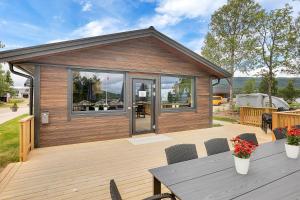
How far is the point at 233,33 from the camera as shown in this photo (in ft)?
42.8

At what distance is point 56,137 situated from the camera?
206 inches

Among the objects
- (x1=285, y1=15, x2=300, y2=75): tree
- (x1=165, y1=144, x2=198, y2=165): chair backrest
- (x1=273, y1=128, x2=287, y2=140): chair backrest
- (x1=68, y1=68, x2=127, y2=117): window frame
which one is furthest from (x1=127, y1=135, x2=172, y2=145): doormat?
(x1=285, y1=15, x2=300, y2=75): tree

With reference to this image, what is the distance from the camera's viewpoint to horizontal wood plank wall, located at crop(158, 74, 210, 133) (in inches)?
278

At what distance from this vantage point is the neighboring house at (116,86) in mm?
5038

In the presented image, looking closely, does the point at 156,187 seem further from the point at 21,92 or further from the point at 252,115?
the point at 21,92

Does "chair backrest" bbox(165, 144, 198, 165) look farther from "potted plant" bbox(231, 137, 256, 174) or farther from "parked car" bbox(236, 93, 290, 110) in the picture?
"parked car" bbox(236, 93, 290, 110)

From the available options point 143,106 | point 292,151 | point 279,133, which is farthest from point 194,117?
point 292,151

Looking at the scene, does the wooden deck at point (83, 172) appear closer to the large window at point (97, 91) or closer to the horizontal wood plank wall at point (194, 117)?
the large window at point (97, 91)

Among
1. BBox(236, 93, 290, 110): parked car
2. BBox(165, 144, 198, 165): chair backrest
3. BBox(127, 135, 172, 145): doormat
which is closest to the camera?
BBox(165, 144, 198, 165): chair backrest

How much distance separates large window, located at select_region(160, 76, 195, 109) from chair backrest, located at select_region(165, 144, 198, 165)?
4765 mm

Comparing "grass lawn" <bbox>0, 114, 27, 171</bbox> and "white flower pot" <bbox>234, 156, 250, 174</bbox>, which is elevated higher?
"white flower pot" <bbox>234, 156, 250, 174</bbox>

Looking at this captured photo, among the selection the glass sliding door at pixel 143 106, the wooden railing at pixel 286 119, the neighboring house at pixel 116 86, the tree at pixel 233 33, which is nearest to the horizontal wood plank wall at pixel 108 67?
the neighboring house at pixel 116 86

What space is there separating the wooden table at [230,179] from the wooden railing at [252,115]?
706 cm

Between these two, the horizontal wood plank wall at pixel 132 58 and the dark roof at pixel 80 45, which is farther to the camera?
the horizontal wood plank wall at pixel 132 58
